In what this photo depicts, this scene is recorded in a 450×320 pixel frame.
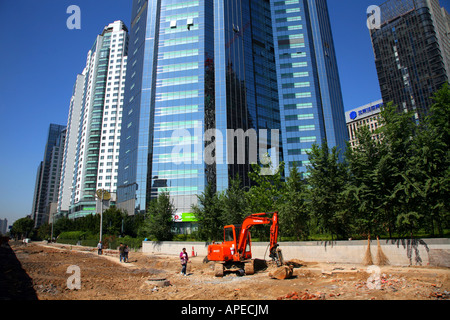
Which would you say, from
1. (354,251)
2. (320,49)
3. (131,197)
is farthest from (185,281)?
(320,49)

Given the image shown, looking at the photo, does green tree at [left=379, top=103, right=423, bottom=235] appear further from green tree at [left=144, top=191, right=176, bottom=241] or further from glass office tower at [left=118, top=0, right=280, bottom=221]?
glass office tower at [left=118, top=0, right=280, bottom=221]

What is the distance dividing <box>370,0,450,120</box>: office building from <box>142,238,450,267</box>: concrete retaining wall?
119m

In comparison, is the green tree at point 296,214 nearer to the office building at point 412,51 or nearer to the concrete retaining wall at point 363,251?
the concrete retaining wall at point 363,251

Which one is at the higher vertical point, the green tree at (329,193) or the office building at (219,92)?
the office building at (219,92)

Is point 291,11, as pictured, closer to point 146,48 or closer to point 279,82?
point 279,82

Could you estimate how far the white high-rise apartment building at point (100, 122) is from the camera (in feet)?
409

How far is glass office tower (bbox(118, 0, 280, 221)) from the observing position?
72.2 m

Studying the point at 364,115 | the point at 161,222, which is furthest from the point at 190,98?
the point at 364,115

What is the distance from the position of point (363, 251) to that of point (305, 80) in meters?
77.9

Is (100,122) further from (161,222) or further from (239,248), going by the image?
(239,248)

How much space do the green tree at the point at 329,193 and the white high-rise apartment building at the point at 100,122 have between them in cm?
11090

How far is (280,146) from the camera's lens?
86.3 metres

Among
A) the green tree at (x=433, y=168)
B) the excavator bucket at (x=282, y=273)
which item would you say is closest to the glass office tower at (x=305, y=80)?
the green tree at (x=433, y=168)

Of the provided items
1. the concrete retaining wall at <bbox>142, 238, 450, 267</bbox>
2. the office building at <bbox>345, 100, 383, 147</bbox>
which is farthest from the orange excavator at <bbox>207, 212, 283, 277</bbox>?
the office building at <bbox>345, 100, 383, 147</bbox>
